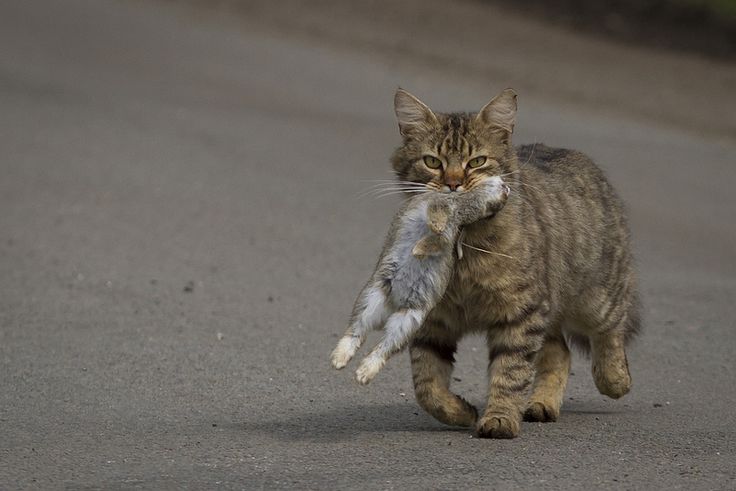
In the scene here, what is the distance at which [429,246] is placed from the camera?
583 cm

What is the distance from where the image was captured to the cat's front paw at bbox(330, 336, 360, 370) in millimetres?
5695

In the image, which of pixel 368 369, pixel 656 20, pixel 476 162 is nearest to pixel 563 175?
pixel 476 162

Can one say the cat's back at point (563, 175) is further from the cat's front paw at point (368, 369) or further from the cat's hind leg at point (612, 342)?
the cat's front paw at point (368, 369)

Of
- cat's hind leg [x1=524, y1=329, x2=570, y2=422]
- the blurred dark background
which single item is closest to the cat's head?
cat's hind leg [x1=524, y1=329, x2=570, y2=422]

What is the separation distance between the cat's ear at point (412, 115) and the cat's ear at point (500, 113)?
0.80ft

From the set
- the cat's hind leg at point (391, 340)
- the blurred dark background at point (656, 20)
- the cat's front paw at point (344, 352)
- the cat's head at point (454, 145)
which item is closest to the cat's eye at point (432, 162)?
the cat's head at point (454, 145)

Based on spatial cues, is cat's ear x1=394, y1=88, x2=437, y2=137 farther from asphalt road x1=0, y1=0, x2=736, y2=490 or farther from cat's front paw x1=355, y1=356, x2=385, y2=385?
asphalt road x1=0, y1=0, x2=736, y2=490

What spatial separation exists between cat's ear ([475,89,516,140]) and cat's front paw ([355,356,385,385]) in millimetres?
1394

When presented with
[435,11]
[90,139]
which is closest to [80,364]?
[90,139]

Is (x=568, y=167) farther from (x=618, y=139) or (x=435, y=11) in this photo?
(x=435, y=11)

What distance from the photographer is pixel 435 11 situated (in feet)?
59.4

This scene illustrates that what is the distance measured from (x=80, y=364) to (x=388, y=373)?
68.9 inches

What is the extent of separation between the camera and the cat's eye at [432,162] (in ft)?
20.5

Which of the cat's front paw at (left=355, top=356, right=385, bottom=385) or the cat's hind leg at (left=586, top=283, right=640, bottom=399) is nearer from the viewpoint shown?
the cat's front paw at (left=355, top=356, right=385, bottom=385)
